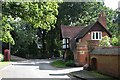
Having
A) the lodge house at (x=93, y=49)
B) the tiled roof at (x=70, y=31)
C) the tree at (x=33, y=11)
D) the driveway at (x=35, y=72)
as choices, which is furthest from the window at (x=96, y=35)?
the tree at (x=33, y=11)

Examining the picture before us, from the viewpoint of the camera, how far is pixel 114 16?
87062mm

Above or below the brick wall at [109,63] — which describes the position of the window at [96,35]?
above

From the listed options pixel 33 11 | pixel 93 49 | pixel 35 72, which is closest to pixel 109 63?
pixel 33 11

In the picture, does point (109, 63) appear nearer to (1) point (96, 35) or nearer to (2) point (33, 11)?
(2) point (33, 11)

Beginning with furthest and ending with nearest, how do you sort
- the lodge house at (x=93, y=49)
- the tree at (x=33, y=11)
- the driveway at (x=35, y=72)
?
the driveway at (x=35, y=72) < the lodge house at (x=93, y=49) < the tree at (x=33, y=11)

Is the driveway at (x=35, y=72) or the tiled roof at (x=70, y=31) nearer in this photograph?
the driveway at (x=35, y=72)

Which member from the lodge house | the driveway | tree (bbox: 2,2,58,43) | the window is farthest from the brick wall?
the window

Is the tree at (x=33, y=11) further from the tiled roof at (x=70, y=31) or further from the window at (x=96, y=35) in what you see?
the tiled roof at (x=70, y=31)

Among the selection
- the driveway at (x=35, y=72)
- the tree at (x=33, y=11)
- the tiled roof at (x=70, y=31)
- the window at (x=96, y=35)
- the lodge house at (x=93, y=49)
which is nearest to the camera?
the tree at (x=33, y=11)

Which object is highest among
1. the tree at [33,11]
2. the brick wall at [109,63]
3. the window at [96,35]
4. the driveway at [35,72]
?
the tree at [33,11]

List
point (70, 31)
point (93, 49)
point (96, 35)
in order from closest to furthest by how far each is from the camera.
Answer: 1. point (93, 49)
2. point (96, 35)
3. point (70, 31)

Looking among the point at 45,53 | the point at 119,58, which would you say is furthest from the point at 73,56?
the point at 45,53

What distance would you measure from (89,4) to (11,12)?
60.0 meters

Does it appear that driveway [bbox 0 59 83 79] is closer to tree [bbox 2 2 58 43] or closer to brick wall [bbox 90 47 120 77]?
brick wall [bbox 90 47 120 77]
